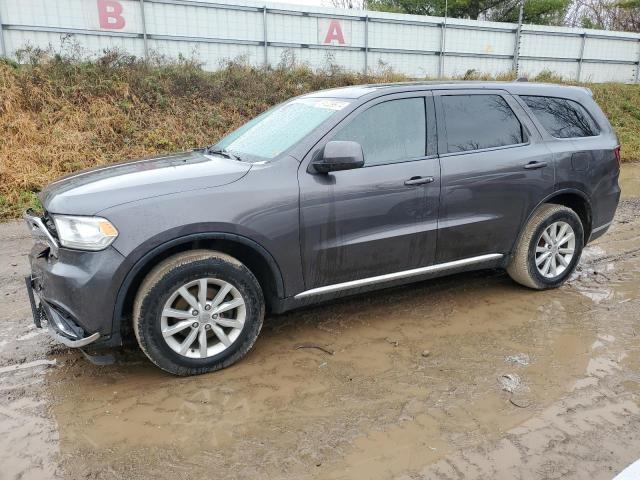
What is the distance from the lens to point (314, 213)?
3463 mm

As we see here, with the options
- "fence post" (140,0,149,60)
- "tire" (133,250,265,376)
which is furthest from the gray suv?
"fence post" (140,0,149,60)

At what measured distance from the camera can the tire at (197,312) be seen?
10.2 ft

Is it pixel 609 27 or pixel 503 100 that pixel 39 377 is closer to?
pixel 503 100

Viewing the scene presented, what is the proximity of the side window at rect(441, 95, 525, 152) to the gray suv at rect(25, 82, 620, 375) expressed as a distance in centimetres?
1

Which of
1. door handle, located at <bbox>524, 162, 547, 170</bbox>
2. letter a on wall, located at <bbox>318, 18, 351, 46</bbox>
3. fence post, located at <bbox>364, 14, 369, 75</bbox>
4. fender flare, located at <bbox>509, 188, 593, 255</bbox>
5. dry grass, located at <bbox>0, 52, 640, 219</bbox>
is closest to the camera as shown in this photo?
door handle, located at <bbox>524, 162, 547, 170</bbox>

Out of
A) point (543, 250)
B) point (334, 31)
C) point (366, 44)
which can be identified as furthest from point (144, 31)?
point (543, 250)

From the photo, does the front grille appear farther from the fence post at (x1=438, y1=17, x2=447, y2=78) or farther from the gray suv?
the fence post at (x1=438, y1=17, x2=447, y2=78)

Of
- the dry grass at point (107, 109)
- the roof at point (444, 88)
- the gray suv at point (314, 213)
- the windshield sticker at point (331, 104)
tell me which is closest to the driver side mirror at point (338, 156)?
the gray suv at point (314, 213)

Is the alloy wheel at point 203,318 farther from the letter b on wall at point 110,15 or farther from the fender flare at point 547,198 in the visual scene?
the letter b on wall at point 110,15

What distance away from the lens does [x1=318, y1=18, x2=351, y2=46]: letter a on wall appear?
1394 centimetres

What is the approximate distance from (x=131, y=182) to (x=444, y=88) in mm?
A: 2491

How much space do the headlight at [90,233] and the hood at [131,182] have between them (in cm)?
5

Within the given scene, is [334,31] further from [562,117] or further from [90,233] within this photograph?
[90,233]

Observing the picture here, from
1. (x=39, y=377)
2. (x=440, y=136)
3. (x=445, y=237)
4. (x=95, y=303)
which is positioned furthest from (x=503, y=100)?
(x=39, y=377)
